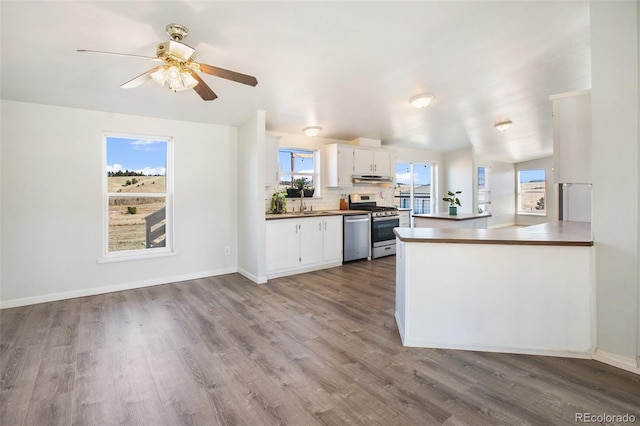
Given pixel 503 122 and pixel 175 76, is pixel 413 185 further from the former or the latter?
pixel 175 76

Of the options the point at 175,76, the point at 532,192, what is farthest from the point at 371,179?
the point at 532,192

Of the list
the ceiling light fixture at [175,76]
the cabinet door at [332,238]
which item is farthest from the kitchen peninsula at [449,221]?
the ceiling light fixture at [175,76]

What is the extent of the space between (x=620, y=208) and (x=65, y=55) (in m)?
4.71

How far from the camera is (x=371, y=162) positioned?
20.6 feet

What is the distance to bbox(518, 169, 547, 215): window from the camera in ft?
32.1

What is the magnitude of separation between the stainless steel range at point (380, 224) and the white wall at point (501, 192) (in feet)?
14.5

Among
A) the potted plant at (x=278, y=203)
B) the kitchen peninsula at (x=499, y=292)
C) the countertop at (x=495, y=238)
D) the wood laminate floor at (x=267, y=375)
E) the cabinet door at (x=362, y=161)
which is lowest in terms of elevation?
the wood laminate floor at (x=267, y=375)

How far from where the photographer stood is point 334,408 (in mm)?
1790

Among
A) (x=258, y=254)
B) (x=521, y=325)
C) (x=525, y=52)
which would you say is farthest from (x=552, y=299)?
(x=258, y=254)

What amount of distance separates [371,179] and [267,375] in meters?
4.76

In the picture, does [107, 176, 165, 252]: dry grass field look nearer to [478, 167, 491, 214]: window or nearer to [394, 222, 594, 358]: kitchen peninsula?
[394, 222, 594, 358]: kitchen peninsula

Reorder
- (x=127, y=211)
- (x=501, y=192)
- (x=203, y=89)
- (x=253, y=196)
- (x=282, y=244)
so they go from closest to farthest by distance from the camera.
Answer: (x=203, y=89) → (x=127, y=211) → (x=253, y=196) → (x=282, y=244) → (x=501, y=192)

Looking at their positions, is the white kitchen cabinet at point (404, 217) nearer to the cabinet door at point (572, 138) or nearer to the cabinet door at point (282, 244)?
the cabinet door at point (282, 244)

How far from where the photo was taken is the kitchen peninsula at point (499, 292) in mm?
2307
